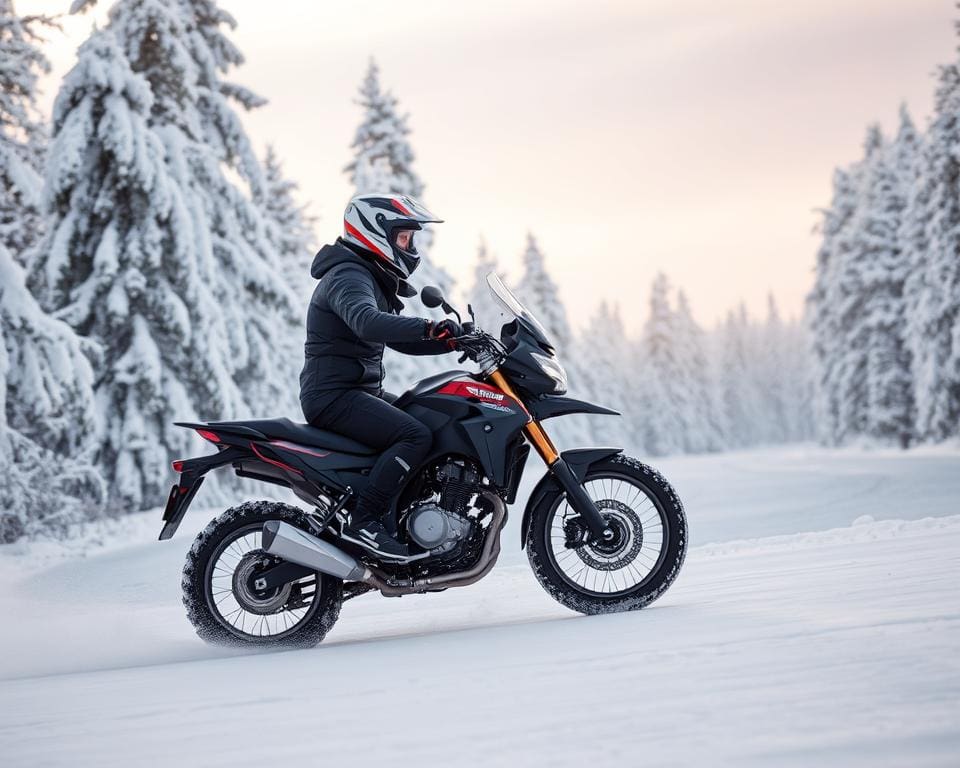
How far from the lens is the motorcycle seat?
5.42m

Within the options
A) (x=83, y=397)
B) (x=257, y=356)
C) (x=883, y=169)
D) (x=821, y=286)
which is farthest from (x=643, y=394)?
(x=83, y=397)

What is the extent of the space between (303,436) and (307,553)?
0.64m

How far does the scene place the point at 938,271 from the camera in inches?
1257

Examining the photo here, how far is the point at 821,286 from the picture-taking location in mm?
44688

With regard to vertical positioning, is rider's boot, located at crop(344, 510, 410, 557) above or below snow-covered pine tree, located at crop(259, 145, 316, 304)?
below

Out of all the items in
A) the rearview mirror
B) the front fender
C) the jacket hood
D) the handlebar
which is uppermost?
the jacket hood

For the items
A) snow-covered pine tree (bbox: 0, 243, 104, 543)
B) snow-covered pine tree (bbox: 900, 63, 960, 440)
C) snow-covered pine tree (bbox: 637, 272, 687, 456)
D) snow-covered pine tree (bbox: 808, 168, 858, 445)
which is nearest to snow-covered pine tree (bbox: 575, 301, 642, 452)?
snow-covered pine tree (bbox: 637, 272, 687, 456)

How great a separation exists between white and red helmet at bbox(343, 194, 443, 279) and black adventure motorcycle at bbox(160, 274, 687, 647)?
479mm

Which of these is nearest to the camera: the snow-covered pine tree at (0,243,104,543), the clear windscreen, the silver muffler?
the silver muffler

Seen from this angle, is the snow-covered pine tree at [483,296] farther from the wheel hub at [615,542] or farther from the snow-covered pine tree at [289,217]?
the wheel hub at [615,542]

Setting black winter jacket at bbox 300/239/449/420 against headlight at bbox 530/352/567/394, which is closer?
black winter jacket at bbox 300/239/449/420

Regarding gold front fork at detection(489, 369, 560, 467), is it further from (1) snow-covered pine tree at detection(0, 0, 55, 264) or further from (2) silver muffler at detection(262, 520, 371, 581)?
(1) snow-covered pine tree at detection(0, 0, 55, 264)

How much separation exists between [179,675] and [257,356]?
13.7 meters

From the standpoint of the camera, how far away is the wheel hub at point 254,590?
5.34 metres
